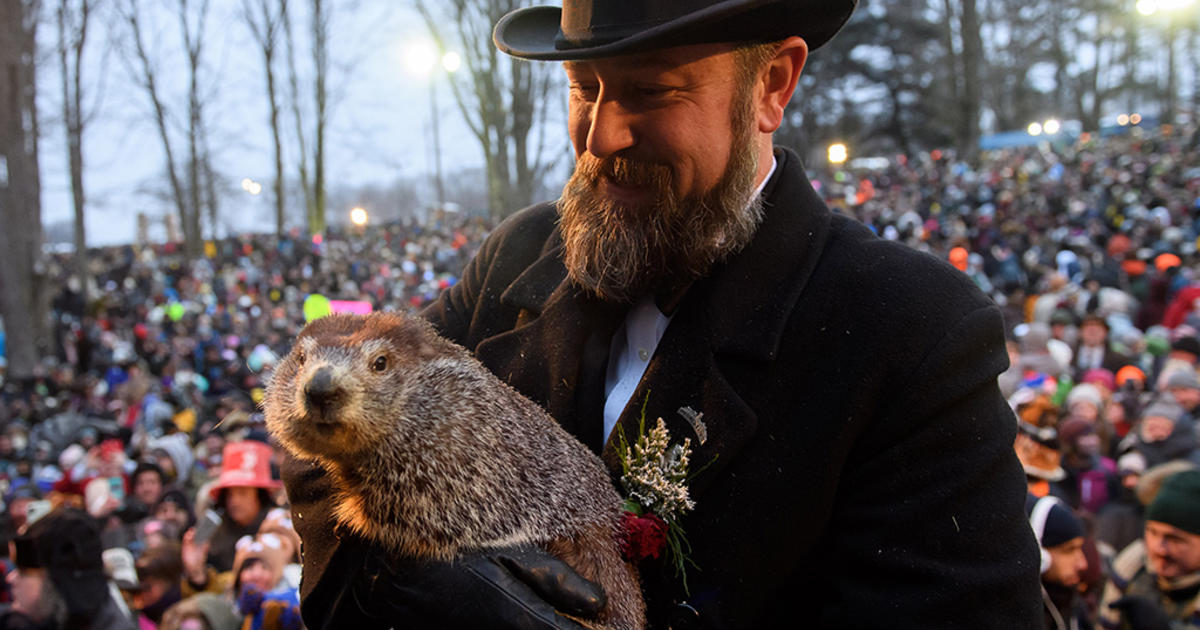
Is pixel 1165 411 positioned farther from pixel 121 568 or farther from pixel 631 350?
pixel 121 568

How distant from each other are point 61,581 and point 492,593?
3718 mm

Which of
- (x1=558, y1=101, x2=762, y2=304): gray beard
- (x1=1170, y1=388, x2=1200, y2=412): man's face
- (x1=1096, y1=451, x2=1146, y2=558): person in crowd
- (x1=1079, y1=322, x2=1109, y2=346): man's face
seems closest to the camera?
(x1=558, y1=101, x2=762, y2=304): gray beard

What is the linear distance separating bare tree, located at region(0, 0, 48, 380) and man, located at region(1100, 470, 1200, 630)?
18.6m

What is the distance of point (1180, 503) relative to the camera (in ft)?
13.1

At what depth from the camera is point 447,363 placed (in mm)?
1933

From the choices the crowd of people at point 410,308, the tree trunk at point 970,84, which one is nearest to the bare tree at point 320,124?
the crowd of people at point 410,308

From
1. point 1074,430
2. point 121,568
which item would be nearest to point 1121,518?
point 1074,430

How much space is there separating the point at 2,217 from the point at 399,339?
18.8 meters

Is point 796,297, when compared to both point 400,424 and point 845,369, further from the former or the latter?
point 400,424

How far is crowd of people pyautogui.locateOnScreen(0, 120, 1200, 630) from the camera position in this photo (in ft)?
14.4

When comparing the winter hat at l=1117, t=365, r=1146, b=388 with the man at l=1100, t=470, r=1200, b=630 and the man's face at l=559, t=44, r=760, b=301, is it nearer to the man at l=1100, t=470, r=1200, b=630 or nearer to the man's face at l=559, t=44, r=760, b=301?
the man at l=1100, t=470, r=1200, b=630

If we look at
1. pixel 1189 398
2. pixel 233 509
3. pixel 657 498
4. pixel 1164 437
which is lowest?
pixel 233 509

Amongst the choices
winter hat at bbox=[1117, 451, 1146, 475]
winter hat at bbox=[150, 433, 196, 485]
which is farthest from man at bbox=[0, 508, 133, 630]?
winter hat at bbox=[1117, 451, 1146, 475]

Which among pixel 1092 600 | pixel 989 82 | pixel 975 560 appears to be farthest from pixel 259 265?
pixel 989 82
